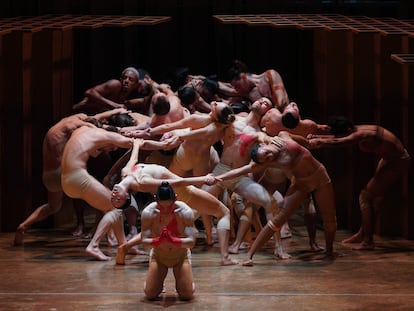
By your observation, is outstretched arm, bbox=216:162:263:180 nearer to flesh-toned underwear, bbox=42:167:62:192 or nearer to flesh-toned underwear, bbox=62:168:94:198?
flesh-toned underwear, bbox=62:168:94:198

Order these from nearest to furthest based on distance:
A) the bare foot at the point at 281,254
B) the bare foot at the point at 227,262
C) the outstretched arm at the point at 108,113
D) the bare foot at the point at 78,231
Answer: the bare foot at the point at 227,262 → the bare foot at the point at 281,254 → the outstretched arm at the point at 108,113 → the bare foot at the point at 78,231

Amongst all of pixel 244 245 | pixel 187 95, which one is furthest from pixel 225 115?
pixel 244 245

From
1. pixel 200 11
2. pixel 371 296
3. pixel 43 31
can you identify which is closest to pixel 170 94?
pixel 43 31

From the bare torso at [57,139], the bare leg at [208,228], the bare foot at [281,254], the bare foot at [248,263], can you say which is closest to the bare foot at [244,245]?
the bare leg at [208,228]

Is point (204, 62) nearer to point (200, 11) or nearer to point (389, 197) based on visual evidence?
point (200, 11)

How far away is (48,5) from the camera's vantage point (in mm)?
12633

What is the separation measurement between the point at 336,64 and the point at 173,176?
9.36 feet

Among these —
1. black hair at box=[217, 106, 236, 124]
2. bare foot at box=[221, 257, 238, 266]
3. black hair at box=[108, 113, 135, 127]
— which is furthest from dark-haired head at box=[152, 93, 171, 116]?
bare foot at box=[221, 257, 238, 266]

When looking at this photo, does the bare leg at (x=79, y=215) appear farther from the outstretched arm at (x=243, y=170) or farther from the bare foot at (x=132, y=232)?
the outstretched arm at (x=243, y=170)

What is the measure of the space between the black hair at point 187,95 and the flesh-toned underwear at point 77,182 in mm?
1322

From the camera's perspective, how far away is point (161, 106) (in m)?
10.6

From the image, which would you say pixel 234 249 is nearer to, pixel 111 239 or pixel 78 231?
pixel 111 239

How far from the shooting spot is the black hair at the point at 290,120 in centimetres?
1005

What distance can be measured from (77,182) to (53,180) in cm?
77
